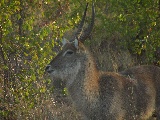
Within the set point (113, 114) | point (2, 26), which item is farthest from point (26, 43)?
point (113, 114)

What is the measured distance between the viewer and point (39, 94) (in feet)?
24.3

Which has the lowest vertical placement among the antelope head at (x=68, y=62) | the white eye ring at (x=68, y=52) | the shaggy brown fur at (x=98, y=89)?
the shaggy brown fur at (x=98, y=89)

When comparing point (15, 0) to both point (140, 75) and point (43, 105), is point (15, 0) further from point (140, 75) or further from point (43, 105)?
point (140, 75)

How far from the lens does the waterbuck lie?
6.65 meters

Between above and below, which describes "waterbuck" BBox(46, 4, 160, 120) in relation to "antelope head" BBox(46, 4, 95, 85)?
below

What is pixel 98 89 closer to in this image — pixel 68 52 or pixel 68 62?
pixel 68 62

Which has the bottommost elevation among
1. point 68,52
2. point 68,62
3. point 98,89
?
point 98,89

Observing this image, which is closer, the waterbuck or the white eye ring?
the waterbuck

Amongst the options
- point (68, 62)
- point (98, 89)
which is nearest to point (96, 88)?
point (98, 89)

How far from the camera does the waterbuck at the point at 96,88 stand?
6.65m

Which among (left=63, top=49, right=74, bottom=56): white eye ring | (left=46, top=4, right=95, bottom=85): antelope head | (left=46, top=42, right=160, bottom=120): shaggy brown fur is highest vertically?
(left=63, top=49, right=74, bottom=56): white eye ring

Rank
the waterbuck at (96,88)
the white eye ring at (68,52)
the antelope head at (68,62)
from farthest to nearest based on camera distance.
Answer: the white eye ring at (68,52), the antelope head at (68,62), the waterbuck at (96,88)

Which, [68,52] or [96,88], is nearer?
[96,88]

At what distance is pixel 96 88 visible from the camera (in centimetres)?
675
